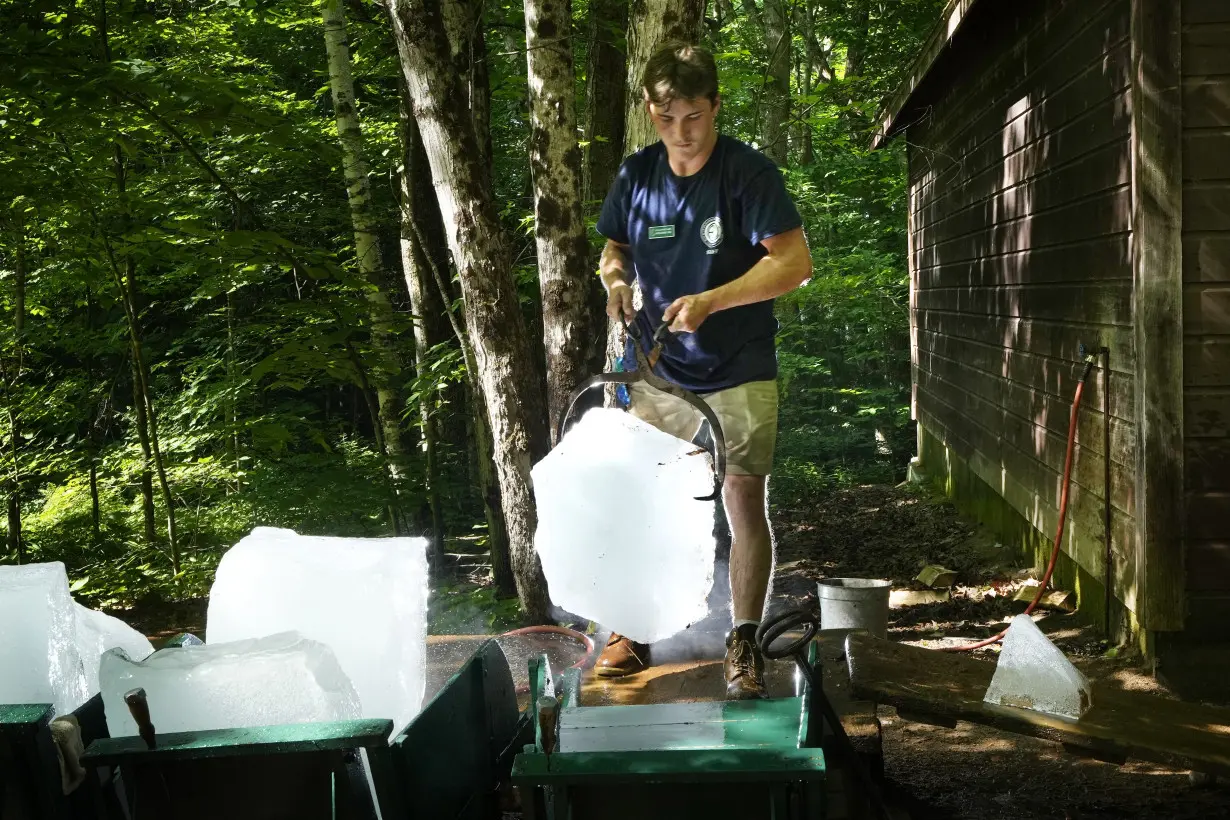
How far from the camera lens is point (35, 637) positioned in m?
2.01

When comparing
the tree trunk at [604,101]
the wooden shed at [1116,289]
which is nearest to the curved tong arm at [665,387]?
the wooden shed at [1116,289]

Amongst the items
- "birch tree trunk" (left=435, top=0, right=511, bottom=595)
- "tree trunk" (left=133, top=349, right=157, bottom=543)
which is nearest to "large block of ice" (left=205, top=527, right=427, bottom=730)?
"birch tree trunk" (left=435, top=0, right=511, bottom=595)

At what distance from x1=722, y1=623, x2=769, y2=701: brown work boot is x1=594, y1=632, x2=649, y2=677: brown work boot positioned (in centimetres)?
57

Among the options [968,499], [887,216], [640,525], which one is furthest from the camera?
[887,216]

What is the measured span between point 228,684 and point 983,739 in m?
3.09

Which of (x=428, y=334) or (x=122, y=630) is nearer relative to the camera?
(x=122, y=630)

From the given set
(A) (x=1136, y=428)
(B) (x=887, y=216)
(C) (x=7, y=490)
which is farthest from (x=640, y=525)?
(B) (x=887, y=216)

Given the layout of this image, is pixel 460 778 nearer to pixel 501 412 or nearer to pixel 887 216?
pixel 501 412

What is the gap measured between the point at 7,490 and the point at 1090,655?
6864 mm

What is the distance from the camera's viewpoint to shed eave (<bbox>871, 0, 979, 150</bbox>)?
635 cm

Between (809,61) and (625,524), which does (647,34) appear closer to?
(625,524)

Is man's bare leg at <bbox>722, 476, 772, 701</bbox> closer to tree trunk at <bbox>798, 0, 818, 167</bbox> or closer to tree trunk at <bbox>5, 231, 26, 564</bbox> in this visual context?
tree trunk at <bbox>5, 231, 26, 564</bbox>

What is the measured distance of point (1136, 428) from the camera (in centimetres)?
423

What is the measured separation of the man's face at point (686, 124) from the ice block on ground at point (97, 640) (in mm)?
2204
